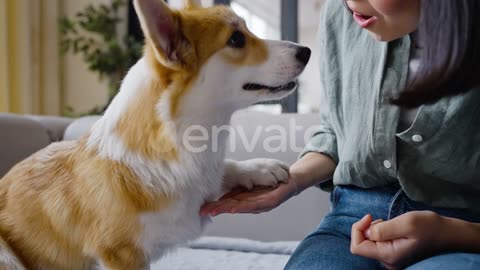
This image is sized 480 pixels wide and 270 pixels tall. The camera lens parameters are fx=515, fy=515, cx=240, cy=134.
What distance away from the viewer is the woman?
2.69 ft

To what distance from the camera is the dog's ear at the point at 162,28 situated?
87 centimetres

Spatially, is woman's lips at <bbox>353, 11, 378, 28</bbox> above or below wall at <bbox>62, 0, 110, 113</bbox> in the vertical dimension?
above

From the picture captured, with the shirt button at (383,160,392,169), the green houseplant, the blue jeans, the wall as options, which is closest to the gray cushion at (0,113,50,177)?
the blue jeans

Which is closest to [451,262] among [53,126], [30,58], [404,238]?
[404,238]

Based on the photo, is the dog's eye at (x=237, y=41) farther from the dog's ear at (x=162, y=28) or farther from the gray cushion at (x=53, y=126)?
the gray cushion at (x=53, y=126)

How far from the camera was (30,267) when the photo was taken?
104 cm

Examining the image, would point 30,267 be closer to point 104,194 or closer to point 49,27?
point 104,194

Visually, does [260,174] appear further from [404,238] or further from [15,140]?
[15,140]

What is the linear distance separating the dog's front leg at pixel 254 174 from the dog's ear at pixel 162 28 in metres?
0.27

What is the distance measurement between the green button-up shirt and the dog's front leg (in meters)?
0.13

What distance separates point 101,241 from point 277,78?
446 millimetres

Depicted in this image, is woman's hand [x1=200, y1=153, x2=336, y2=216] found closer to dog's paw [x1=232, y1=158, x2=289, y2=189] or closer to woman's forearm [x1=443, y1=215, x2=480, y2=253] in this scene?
dog's paw [x1=232, y1=158, x2=289, y2=189]

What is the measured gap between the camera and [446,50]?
0.83 meters

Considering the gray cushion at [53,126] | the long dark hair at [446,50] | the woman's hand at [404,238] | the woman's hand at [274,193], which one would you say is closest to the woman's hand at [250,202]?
the woman's hand at [274,193]
